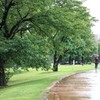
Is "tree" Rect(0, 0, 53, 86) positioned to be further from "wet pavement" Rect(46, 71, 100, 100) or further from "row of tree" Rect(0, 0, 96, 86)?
"wet pavement" Rect(46, 71, 100, 100)

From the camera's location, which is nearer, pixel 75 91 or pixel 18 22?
pixel 75 91

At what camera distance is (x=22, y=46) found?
595 inches

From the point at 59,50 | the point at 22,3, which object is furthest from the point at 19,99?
the point at 59,50

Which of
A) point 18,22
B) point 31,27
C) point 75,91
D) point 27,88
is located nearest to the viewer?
point 75,91

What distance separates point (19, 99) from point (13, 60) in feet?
27.0

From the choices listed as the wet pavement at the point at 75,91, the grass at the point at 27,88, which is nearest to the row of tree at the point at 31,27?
the grass at the point at 27,88

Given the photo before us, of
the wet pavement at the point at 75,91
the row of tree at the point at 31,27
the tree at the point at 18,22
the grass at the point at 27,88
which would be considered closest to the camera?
the wet pavement at the point at 75,91

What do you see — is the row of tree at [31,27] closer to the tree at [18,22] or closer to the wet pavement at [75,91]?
the tree at [18,22]

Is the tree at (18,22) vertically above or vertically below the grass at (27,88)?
above

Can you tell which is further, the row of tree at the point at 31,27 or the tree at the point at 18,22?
the row of tree at the point at 31,27

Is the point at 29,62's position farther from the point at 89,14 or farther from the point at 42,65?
the point at 89,14

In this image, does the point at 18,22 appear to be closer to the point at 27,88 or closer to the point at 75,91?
the point at 27,88

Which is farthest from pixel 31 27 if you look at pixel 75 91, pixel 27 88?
pixel 75 91

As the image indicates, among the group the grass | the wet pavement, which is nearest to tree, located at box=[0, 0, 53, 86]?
the grass
